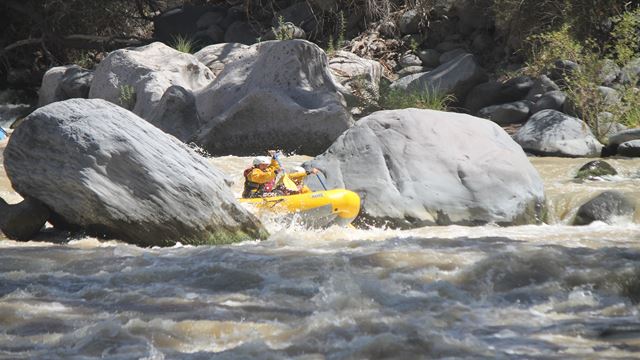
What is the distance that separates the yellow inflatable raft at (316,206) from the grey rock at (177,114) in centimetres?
422

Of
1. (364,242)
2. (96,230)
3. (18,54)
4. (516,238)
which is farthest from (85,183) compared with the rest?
(18,54)

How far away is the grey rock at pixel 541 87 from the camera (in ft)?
40.8

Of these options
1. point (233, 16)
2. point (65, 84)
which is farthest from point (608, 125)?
point (233, 16)

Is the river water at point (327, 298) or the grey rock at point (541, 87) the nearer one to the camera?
the river water at point (327, 298)

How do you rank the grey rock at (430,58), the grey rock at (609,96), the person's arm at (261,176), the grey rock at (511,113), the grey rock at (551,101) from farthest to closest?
the grey rock at (430,58) < the grey rock at (511,113) < the grey rock at (551,101) < the grey rock at (609,96) < the person's arm at (261,176)

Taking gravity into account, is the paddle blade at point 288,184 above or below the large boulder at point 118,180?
below

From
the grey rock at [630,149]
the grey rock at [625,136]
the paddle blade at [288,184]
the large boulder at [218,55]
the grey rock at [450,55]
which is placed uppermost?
the large boulder at [218,55]

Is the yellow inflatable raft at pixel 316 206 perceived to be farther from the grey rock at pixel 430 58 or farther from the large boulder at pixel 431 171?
the grey rock at pixel 430 58

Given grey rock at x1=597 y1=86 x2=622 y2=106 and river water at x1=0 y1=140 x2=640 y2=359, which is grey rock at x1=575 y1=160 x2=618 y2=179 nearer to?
grey rock at x1=597 y1=86 x2=622 y2=106

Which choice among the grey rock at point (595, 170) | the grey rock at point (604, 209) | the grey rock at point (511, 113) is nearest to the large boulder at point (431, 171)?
the grey rock at point (604, 209)

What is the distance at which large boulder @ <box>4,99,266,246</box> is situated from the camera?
6.14 m

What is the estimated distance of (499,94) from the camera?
12.9m

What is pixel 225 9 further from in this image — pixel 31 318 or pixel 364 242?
pixel 31 318

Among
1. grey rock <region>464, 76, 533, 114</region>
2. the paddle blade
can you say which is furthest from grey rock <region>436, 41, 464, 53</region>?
the paddle blade
